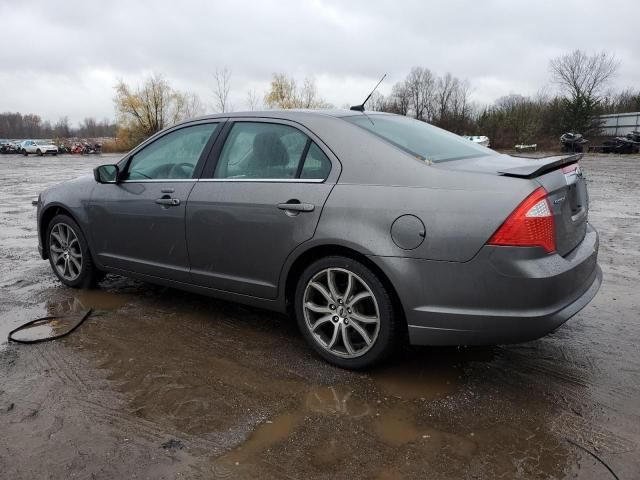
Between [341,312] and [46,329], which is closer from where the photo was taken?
[341,312]

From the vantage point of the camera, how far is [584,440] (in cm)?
250

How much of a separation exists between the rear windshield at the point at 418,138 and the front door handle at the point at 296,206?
616 millimetres

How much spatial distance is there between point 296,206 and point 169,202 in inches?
46.8

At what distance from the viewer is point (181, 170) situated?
13.3ft

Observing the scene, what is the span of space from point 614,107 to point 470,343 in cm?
5804

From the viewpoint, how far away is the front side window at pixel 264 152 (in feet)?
11.2

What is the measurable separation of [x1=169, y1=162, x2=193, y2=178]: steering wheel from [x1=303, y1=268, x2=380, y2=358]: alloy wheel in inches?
54.0

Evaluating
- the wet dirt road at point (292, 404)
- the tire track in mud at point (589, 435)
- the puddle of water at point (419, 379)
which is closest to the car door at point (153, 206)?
the wet dirt road at point (292, 404)

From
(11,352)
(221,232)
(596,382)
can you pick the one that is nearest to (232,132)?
(221,232)

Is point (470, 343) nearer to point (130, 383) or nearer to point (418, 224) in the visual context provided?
point (418, 224)

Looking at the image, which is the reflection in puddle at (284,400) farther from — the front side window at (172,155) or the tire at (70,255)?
the front side window at (172,155)

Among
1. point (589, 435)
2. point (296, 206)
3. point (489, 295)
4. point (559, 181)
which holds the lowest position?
point (589, 435)

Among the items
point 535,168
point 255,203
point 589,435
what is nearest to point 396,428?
point 589,435

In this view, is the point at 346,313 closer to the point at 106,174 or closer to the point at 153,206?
the point at 153,206
